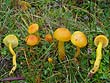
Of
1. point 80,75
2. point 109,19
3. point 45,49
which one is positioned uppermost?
point 109,19

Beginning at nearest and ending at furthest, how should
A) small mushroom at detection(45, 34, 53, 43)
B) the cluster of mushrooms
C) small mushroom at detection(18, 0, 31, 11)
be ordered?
the cluster of mushrooms, small mushroom at detection(45, 34, 53, 43), small mushroom at detection(18, 0, 31, 11)

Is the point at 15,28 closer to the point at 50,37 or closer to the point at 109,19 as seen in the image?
the point at 50,37

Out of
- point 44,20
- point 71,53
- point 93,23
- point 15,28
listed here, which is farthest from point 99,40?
point 15,28

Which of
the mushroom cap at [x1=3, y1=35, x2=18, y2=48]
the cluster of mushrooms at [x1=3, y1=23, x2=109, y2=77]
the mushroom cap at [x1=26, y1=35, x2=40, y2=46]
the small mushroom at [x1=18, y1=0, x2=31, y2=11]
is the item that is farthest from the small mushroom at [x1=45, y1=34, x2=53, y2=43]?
the small mushroom at [x1=18, y1=0, x2=31, y2=11]

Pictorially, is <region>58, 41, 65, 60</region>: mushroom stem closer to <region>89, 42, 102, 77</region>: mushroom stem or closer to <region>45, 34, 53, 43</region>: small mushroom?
<region>45, 34, 53, 43</region>: small mushroom

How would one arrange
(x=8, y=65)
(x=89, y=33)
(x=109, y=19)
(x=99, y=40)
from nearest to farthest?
(x=99, y=40)
(x=8, y=65)
(x=89, y=33)
(x=109, y=19)

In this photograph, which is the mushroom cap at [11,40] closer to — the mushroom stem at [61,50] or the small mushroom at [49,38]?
the small mushroom at [49,38]

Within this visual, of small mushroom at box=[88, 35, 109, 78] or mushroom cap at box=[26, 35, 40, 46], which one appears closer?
small mushroom at box=[88, 35, 109, 78]

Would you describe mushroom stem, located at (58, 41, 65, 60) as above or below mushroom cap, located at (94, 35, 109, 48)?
below
